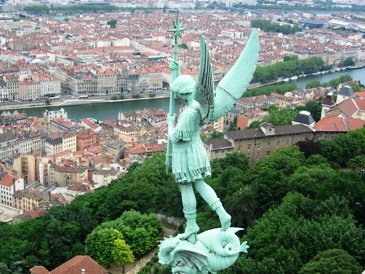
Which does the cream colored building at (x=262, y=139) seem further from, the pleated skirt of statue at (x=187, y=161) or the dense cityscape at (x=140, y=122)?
the pleated skirt of statue at (x=187, y=161)

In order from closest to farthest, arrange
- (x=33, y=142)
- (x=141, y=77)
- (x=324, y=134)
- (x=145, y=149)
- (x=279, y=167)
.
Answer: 1. (x=279, y=167)
2. (x=324, y=134)
3. (x=145, y=149)
4. (x=33, y=142)
5. (x=141, y=77)

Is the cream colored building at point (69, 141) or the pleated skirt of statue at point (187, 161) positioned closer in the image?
the pleated skirt of statue at point (187, 161)

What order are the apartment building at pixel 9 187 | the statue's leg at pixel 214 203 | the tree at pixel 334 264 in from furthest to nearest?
the apartment building at pixel 9 187 → the tree at pixel 334 264 → the statue's leg at pixel 214 203

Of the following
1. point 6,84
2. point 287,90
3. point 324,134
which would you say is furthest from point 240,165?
point 6,84

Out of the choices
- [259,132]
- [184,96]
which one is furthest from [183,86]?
[259,132]

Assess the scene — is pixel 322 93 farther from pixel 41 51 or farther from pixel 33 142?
pixel 41 51

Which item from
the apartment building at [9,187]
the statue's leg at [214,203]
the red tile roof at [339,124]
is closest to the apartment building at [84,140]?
the apartment building at [9,187]
